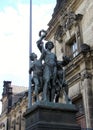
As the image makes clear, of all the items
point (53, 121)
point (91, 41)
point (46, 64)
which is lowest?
point (53, 121)

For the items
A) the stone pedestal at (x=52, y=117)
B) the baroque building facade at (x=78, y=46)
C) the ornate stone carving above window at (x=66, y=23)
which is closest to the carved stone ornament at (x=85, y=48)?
the baroque building facade at (x=78, y=46)

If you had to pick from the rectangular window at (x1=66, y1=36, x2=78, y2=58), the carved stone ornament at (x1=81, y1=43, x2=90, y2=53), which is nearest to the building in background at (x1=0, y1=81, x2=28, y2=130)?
the rectangular window at (x1=66, y1=36, x2=78, y2=58)

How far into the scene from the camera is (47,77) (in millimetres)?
11797

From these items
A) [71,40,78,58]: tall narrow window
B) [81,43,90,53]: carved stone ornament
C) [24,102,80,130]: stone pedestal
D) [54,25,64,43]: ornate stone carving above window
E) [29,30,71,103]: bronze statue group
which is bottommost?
[24,102,80,130]: stone pedestal

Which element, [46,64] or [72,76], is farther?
[72,76]

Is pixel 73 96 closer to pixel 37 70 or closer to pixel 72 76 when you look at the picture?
pixel 72 76

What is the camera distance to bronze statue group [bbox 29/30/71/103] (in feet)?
38.5

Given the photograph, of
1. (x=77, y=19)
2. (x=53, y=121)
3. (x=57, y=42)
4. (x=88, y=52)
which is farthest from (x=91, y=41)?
(x=53, y=121)

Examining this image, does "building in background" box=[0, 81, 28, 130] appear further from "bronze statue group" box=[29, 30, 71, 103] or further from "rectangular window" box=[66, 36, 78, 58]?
"bronze statue group" box=[29, 30, 71, 103]

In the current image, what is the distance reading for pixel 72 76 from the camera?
18609 millimetres

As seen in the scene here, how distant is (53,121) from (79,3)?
1061cm

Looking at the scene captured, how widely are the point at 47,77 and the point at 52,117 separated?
1557mm

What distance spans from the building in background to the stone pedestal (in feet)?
59.3

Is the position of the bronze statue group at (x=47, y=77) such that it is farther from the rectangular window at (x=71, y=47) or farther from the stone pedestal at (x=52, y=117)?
the rectangular window at (x=71, y=47)
